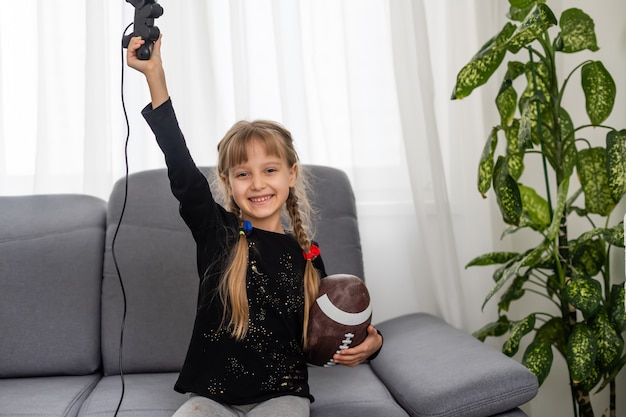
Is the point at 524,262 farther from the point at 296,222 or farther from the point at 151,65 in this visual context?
the point at 151,65

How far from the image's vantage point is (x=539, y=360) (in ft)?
7.43

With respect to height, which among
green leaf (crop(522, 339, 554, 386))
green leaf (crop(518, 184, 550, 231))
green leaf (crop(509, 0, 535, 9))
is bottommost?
green leaf (crop(522, 339, 554, 386))

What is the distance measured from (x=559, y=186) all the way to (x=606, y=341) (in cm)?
49

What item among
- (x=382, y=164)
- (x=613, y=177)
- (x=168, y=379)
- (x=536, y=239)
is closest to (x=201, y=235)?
(x=168, y=379)

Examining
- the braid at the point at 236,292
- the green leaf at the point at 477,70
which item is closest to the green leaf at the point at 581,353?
the green leaf at the point at 477,70

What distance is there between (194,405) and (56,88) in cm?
145

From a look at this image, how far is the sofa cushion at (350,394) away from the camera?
185 cm

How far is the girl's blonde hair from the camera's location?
184 centimetres

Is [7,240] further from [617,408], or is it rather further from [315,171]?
[617,408]

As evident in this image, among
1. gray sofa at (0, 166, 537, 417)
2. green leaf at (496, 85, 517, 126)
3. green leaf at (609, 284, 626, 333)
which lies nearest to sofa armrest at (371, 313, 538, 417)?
gray sofa at (0, 166, 537, 417)

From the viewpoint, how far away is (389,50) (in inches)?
108

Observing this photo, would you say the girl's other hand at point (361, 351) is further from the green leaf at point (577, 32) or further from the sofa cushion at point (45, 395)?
the green leaf at point (577, 32)

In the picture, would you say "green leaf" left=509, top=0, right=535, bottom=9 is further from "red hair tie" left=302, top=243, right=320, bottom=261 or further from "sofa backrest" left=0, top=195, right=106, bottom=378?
"sofa backrest" left=0, top=195, right=106, bottom=378

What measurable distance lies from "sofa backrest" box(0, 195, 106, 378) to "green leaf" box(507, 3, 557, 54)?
57.2 inches
